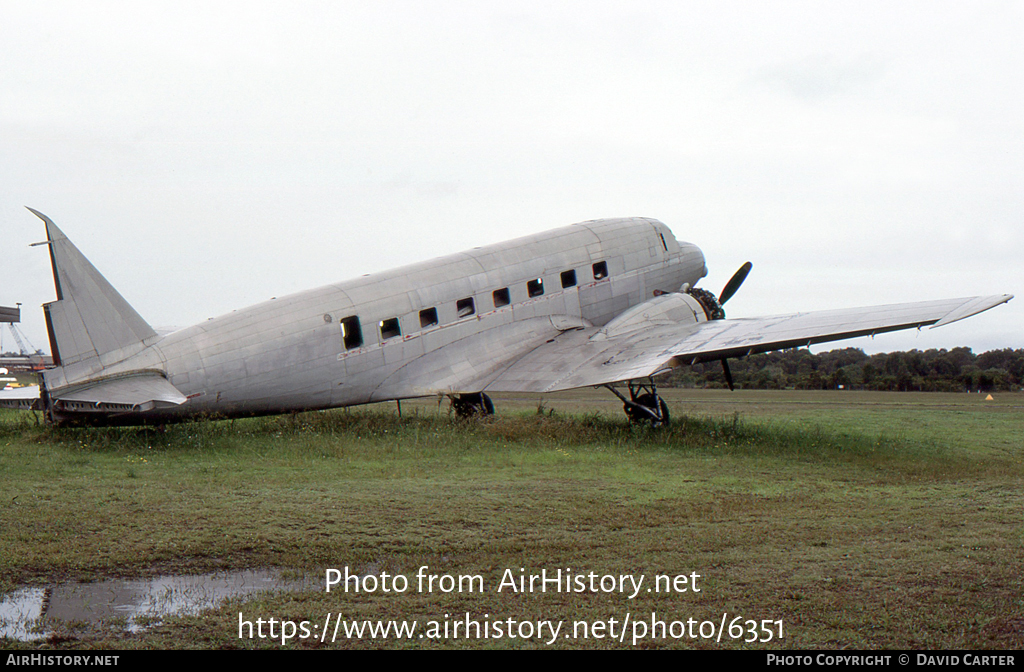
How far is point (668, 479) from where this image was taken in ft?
40.6

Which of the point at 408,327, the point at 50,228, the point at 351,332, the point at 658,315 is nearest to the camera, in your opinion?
the point at 50,228

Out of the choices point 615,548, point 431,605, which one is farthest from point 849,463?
point 431,605

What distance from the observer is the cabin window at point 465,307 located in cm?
1992

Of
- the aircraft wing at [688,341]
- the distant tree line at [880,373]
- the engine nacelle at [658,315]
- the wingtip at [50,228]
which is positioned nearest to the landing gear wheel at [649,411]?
the aircraft wing at [688,341]

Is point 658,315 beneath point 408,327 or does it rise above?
beneath

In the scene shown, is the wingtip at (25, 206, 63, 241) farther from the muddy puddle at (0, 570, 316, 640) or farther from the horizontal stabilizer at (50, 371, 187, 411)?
the muddy puddle at (0, 570, 316, 640)

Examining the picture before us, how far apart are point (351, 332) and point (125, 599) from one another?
11.7 metres

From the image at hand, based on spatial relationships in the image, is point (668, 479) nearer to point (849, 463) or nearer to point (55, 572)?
point (849, 463)

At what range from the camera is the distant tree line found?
53719 mm

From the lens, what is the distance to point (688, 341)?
59.2 ft

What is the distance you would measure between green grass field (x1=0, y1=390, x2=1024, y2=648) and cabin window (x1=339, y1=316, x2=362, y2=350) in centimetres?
233

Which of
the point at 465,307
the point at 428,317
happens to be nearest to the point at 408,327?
the point at 428,317

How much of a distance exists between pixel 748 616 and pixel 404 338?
13729 mm

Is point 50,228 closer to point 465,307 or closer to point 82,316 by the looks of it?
point 82,316
